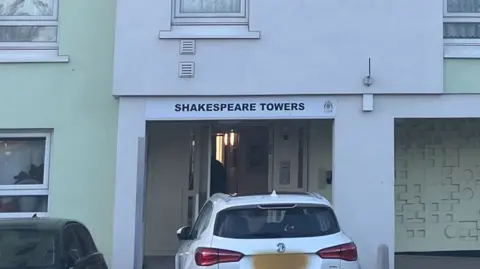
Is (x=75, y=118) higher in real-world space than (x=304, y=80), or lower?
lower

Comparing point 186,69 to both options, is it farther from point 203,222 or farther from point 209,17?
point 203,222

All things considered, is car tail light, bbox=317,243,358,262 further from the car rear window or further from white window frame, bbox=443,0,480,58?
white window frame, bbox=443,0,480,58

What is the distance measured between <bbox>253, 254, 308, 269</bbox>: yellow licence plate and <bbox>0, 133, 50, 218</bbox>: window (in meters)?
5.18

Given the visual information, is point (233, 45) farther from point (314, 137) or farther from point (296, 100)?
point (314, 137)

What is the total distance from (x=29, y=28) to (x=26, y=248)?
16.9 feet

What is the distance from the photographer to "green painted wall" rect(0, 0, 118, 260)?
34.2 feet

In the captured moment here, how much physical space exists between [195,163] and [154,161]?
72 cm

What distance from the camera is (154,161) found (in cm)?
1230

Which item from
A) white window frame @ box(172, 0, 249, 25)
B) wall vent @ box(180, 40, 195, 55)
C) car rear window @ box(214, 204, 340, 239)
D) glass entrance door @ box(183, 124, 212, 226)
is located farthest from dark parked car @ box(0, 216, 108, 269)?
glass entrance door @ box(183, 124, 212, 226)

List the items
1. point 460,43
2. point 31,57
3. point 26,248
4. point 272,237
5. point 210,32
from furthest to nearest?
point 31,57 → point 460,43 → point 210,32 → point 26,248 → point 272,237

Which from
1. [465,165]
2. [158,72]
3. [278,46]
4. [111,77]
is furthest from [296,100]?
[465,165]

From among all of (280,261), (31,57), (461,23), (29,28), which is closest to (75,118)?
(31,57)

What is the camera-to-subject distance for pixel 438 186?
39.2 ft

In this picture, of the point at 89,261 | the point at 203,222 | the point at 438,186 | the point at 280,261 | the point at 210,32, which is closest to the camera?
the point at 280,261
